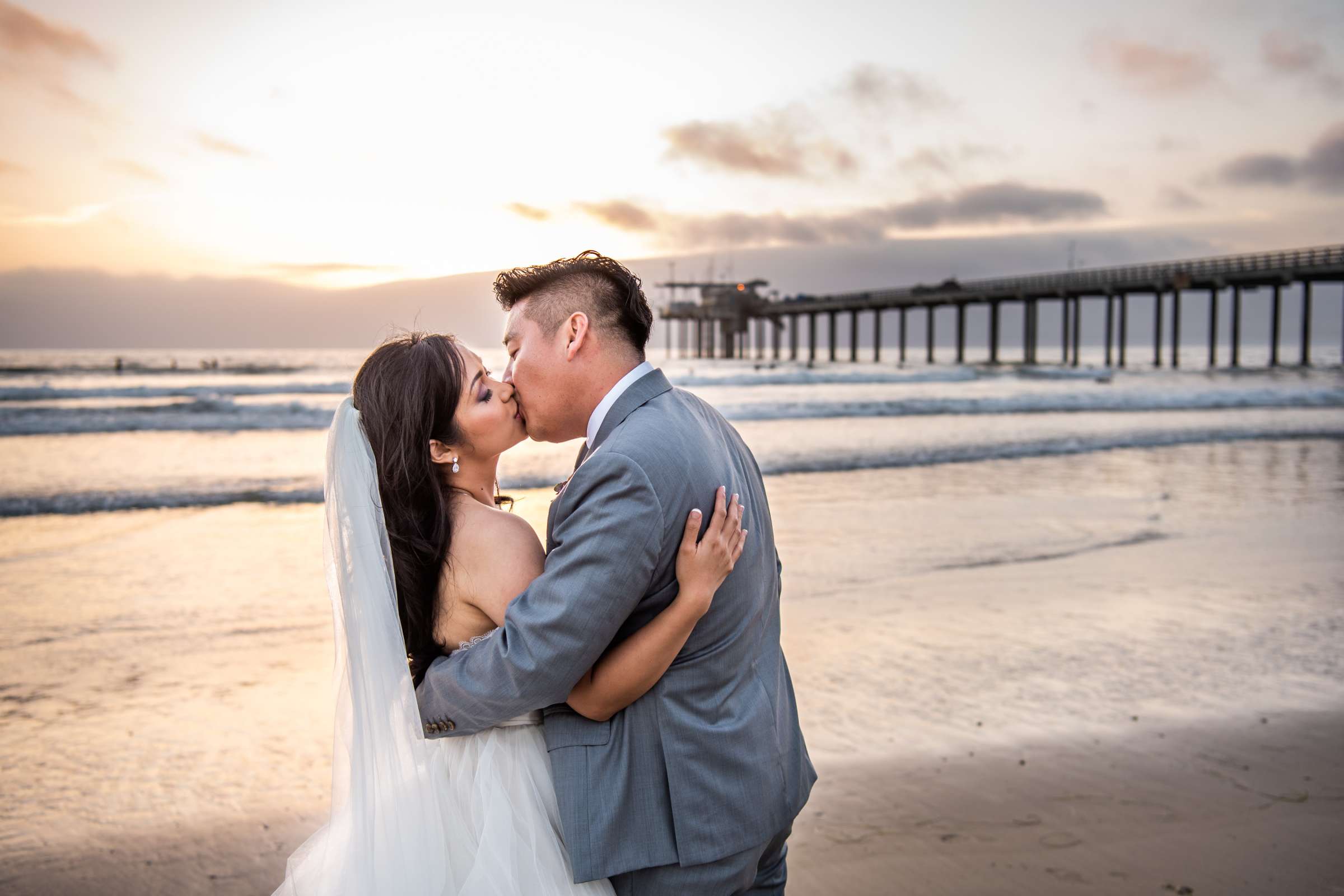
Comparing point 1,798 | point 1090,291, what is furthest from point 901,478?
point 1090,291

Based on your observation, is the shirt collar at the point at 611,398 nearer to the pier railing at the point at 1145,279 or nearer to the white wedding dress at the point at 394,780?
the white wedding dress at the point at 394,780

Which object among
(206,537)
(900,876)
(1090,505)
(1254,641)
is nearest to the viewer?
(900,876)

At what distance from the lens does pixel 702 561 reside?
1810 mm

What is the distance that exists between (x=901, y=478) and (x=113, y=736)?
33.6 ft

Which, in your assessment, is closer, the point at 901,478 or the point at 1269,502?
the point at 1269,502

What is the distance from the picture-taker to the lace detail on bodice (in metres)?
1.97

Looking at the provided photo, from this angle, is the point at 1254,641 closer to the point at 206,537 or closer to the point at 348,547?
the point at 348,547

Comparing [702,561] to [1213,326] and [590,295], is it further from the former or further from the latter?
[1213,326]

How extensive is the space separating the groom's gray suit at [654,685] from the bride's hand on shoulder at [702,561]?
0.03 metres

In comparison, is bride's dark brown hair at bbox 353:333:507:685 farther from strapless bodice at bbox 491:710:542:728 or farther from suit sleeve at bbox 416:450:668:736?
suit sleeve at bbox 416:450:668:736

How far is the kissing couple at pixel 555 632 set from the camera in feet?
5.85

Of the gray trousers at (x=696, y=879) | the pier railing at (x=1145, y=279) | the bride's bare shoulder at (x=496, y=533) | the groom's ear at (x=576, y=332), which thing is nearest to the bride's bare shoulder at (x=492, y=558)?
the bride's bare shoulder at (x=496, y=533)

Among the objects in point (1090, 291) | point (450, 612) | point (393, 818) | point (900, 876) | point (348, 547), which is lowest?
point (900, 876)

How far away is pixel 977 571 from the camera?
753cm
